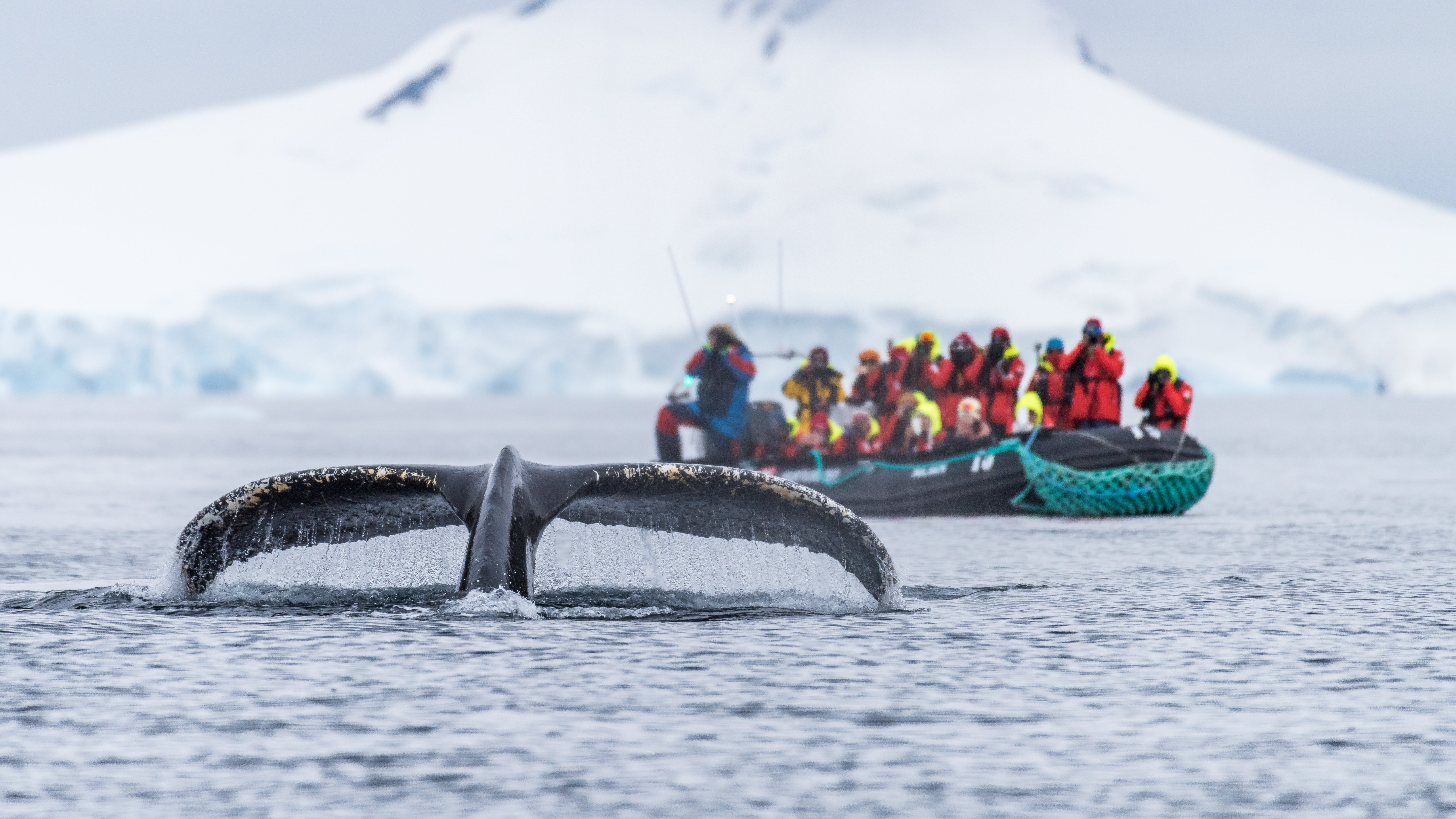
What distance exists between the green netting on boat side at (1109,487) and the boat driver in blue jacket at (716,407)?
10.6ft

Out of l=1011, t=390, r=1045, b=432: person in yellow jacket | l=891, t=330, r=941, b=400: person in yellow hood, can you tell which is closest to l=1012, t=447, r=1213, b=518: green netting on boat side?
l=1011, t=390, r=1045, b=432: person in yellow jacket

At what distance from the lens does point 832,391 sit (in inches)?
→ 781

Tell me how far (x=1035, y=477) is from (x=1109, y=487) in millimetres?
791

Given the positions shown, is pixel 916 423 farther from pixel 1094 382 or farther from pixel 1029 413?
pixel 1094 382

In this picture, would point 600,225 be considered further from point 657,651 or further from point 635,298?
point 657,651

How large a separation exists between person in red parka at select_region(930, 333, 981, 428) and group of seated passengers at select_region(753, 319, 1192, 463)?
1cm

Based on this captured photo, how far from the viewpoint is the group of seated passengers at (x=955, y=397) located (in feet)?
63.2

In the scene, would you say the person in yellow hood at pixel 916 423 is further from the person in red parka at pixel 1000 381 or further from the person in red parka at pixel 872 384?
the person in red parka at pixel 1000 381

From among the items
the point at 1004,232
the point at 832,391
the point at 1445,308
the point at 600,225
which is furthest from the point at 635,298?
the point at 832,391

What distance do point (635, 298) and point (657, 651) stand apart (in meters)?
118

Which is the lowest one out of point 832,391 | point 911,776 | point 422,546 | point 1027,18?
point 911,776

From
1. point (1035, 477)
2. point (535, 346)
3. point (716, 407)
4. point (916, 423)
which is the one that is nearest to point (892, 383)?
point (916, 423)

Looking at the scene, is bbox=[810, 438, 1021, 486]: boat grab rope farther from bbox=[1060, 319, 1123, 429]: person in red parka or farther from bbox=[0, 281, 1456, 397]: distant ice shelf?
bbox=[0, 281, 1456, 397]: distant ice shelf

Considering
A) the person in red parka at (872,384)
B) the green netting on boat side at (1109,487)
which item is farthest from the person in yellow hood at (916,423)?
the green netting on boat side at (1109,487)
